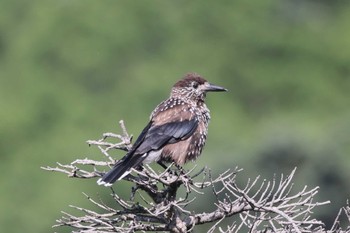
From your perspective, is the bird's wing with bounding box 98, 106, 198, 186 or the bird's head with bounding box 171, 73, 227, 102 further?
the bird's head with bounding box 171, 73, 227, 102

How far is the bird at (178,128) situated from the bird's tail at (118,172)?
0.19 metres

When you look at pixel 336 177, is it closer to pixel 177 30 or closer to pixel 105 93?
pixel 105 93

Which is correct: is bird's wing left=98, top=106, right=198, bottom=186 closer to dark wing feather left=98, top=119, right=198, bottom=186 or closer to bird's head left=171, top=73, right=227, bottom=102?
dark wing feather left=98, top=119, right=198, bottom=186

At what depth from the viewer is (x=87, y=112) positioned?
41156 mm

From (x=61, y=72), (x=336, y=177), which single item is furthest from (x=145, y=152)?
(x=61, y=72)

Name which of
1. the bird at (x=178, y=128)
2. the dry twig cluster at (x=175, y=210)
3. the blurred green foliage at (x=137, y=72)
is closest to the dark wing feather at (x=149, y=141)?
the bird at (x=178, y=128)

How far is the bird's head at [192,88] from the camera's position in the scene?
9.46 meters

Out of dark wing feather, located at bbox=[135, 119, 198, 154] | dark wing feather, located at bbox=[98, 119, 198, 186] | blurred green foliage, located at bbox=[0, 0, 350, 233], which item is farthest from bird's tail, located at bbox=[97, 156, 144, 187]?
blurred green foliage, located at bbox=[0, 0, 350, 233]

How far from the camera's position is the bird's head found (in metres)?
9.46

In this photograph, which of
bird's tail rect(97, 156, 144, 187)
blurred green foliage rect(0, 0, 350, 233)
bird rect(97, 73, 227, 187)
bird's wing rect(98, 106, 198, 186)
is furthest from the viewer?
blurred green foliage rect(0, 0, 350, 233)

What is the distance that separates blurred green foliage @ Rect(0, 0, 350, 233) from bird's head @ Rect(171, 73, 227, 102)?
21067 mm

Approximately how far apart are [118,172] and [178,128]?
135cm

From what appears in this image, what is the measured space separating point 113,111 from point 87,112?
867mm

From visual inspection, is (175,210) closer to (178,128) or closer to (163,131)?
(163,131)
